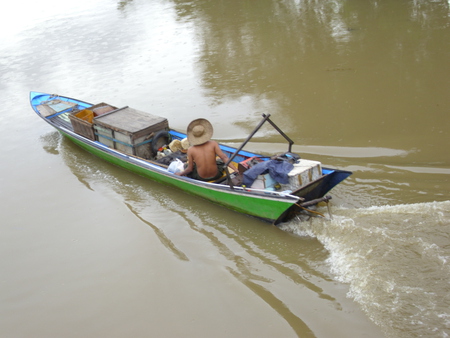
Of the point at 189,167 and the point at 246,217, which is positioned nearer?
the point at 246,217

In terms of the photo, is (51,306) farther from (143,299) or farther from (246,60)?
(246,60)

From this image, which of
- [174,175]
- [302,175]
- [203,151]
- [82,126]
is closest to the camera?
[302,175]

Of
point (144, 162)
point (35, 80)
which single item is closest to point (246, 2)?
point (35, 80)

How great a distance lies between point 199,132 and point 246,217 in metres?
1.54

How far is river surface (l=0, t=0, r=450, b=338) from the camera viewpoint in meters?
5.59

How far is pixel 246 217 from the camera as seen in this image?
741cm

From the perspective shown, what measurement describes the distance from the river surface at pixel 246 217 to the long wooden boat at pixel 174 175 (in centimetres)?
32

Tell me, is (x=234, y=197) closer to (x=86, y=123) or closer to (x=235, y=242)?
(x=235, y=242)

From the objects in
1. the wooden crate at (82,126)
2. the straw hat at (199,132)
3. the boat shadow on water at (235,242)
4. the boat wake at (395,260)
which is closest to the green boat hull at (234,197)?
the boat shadow on water at (235,242)

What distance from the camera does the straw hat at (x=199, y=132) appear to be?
7.35m

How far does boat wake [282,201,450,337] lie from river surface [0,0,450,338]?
2 cm

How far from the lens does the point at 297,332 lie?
16.9ft

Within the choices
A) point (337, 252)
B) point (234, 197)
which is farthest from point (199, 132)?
point (337, 252)

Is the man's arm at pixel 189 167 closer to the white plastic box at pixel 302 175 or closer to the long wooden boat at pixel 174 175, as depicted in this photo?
the long wooden boat at pixel 174 175
